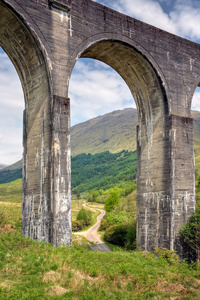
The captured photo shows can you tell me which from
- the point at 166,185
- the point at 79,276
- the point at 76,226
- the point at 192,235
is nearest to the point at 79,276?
the point at 79,276

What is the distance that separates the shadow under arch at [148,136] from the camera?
12969 millimetres

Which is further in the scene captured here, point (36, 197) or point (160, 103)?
point (160, 103)

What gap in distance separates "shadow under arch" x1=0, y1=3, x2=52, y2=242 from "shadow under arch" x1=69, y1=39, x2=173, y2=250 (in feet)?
9.14

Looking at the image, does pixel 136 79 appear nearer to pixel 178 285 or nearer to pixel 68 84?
pixel 68 84

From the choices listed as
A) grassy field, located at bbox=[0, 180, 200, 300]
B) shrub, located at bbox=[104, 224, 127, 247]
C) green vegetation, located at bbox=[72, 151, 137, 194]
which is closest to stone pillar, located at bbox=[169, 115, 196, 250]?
grassy field, located at bbox=[0, 180, 200, 300]

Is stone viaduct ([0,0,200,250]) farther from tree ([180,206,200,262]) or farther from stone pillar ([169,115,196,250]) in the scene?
tree ([180,206,200,262])

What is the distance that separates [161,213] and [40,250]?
6103mm

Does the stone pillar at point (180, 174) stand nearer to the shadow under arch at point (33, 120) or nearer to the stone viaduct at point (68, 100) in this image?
the stone viaduct at point (68, 100)

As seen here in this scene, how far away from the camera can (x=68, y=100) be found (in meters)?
10.6

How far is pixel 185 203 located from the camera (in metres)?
13.2

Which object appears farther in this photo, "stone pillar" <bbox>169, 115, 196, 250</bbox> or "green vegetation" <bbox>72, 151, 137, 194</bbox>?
"green vegetation" <bbox>72, 151, 137, 194</bbox>

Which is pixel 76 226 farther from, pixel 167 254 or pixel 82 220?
pixel 167 254

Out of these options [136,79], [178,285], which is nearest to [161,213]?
[178,285]

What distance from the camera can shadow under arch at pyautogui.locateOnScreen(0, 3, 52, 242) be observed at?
10.2 m
